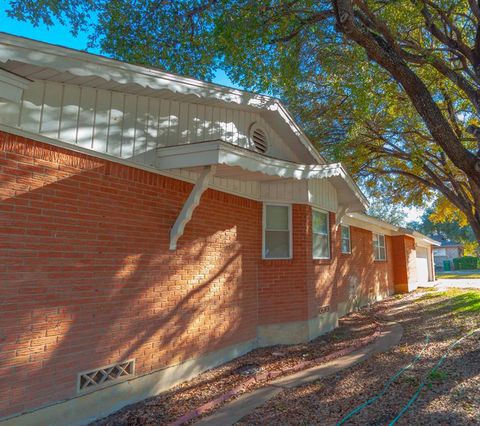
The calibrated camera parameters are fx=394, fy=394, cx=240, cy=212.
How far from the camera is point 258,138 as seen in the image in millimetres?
8531

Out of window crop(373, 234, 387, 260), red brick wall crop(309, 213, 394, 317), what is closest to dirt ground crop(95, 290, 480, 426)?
red brick wall crop(309, 213, 394, 317)

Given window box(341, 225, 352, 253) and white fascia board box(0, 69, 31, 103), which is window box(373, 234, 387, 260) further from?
white fascia board box(0, 69, 31, 103)

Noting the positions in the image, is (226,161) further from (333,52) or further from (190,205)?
(333,52)

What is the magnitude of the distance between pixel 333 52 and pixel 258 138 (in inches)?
123

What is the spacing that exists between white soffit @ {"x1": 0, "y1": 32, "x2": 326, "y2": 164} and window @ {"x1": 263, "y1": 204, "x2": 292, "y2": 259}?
280cm

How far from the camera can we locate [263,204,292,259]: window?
8.69 metres

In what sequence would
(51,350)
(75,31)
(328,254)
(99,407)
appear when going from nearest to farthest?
1. (51,350)
2. (99,407)
3. (75,31)
4. (328,254)

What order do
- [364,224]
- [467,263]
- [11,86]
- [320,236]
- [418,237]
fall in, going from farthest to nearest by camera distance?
[467,263]
[418,237]
[364,224]
[320,236]
[11,86]

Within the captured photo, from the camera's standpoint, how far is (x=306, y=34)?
30.5ft

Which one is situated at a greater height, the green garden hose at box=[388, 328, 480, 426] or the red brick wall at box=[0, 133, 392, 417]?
the red brick wall at box=[0, 133, 392, 417]

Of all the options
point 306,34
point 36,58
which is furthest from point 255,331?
point 306,34

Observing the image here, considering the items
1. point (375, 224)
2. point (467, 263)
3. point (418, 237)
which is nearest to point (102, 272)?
point (375, 224)

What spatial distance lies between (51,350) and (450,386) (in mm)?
5115

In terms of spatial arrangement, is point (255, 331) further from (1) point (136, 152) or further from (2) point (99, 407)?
(1) point (136, 152)
